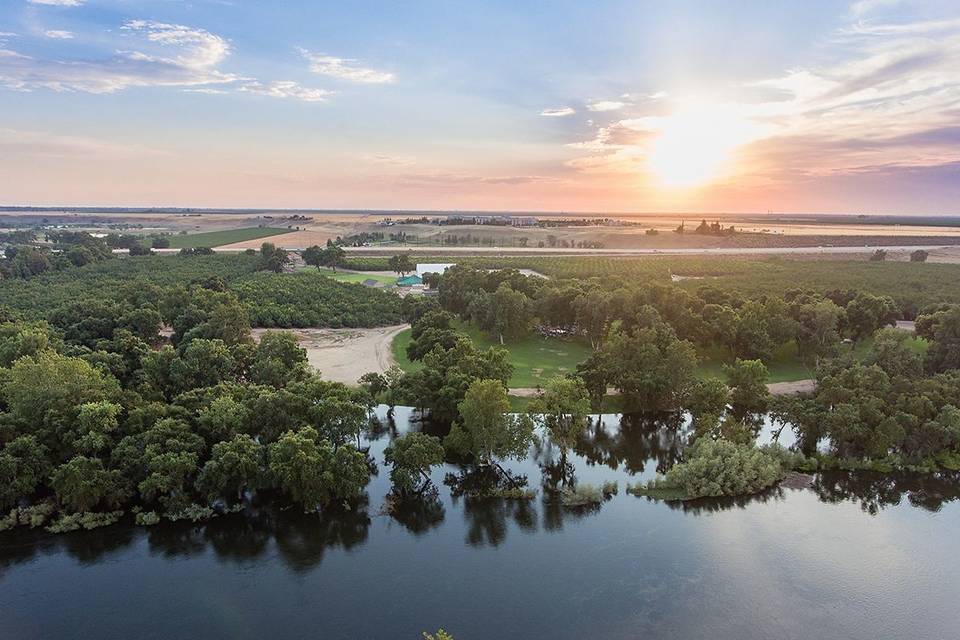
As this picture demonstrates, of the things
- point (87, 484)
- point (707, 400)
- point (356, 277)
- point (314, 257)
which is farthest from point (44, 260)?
point (707, 400)

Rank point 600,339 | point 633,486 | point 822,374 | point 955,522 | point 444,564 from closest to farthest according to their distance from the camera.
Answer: point 444,564
point 955,522
point 633,486
point 822,374
point 600,339

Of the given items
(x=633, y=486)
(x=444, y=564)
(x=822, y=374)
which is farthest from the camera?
(x=822, y=374)

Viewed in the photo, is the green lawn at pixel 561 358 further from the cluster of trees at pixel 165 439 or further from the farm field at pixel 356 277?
the farm field at pixel 356 277

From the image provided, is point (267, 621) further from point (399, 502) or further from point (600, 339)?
point (600, 339)

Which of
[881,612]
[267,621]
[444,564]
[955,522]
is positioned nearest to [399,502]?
[444,564]

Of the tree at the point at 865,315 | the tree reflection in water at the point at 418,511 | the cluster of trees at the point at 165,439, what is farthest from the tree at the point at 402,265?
the tree reflection in water at the point at 418,511

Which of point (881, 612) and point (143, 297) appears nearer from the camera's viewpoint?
point (881, 612)

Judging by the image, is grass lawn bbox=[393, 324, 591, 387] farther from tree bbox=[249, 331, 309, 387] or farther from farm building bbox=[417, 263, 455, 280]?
farm building bbox=[417, 263, 455, 280]
